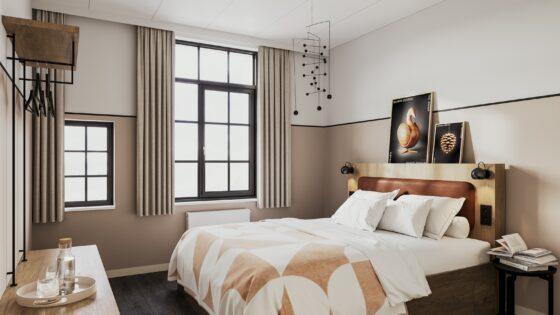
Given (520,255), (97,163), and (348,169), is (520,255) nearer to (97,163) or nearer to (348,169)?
(348,169)

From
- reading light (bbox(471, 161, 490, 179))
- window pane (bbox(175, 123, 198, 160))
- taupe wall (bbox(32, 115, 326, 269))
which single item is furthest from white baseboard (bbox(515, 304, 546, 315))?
window pane (bbox(175, 123, 198, 160))

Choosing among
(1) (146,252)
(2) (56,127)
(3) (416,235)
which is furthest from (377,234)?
(2) (56,127)

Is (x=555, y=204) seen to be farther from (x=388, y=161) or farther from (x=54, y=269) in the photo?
(x=54, y=269)

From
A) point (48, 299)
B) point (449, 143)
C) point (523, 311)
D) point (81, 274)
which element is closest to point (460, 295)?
point (523, 311)

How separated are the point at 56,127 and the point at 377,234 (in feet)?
10.9

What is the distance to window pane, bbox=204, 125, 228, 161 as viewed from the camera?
4.96 meters

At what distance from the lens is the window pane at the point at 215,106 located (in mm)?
4949

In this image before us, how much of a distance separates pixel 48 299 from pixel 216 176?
3387 mm

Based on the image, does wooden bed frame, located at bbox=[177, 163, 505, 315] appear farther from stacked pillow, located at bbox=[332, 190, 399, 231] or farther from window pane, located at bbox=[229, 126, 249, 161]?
window pane, located at bbox=[229, 126, 249, 161]

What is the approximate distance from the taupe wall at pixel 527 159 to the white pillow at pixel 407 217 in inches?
27.7

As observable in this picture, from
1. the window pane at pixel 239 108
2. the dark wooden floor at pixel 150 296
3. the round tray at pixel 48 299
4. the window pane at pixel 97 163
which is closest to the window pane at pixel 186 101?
the window pane at pixel 239 108

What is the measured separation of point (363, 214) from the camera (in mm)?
3602

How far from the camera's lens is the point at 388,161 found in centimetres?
448

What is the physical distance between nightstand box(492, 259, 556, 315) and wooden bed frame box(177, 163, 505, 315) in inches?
3.6
